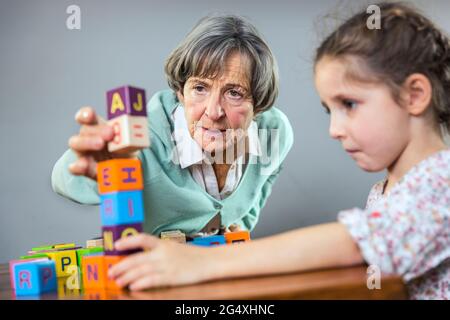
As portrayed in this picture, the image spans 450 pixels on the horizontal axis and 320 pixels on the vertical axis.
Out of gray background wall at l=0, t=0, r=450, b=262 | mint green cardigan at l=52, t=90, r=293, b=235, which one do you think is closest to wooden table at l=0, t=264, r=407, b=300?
mint green cardigan at l=52, t=90, r=293, b=235

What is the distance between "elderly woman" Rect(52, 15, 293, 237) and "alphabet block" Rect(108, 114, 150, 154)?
73cm

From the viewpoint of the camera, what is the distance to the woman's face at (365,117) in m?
0.88

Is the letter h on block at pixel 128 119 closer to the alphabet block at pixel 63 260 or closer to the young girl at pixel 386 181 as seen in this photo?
the young girl at pixel 386 181

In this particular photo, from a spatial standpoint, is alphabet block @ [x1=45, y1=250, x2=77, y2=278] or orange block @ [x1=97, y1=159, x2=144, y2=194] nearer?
orange block @ [x1=97, y1=159, x2=144, y2=194]

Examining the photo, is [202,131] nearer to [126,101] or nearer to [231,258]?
[126,101]

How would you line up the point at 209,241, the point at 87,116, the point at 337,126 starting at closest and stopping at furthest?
the point at 87,116
the point at 337,126
the point at 209,241

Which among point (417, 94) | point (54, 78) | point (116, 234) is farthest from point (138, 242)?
point (54, 78)

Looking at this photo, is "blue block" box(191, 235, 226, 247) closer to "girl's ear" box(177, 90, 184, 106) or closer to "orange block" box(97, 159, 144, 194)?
"orange block" box(97, 159, 144, 194)

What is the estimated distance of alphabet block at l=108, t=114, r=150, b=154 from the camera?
77 centimetres

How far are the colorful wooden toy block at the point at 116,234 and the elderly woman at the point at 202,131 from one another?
2.56ft

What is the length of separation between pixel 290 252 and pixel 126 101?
33 cm

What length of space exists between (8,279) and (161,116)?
2.41 ft

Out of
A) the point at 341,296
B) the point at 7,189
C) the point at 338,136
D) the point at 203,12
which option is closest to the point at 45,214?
the point at 7,189

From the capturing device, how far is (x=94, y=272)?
2.47 ft
